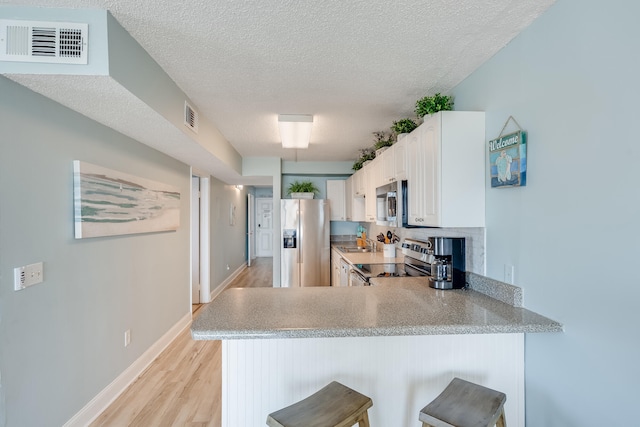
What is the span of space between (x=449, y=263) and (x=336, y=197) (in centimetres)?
359

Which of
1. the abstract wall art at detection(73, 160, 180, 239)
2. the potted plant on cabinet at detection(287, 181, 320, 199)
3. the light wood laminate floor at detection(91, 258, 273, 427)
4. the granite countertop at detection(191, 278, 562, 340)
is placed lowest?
the light wood laminate floor at detection(91, 258, 273, 427)

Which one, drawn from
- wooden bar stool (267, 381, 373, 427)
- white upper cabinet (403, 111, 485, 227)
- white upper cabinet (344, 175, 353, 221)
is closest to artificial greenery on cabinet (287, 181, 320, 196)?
white upper cabinet (344, 175, 353, 221)

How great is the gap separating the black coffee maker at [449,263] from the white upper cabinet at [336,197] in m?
3.42

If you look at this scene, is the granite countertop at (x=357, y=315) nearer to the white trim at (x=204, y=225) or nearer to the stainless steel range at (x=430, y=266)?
the stainless steel range at (x=430, y=266)

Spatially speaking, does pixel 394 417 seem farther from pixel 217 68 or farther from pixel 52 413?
pixel 217 68

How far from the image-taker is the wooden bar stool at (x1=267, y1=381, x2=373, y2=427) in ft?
3.79

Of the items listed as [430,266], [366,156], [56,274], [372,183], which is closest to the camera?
[56,274]

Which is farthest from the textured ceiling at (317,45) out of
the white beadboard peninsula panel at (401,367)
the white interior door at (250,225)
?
the white interior door at (250,225)

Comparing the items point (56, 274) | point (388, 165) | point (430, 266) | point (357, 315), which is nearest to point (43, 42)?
point (56, 274)

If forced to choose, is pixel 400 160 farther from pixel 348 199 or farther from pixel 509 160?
pixel 348 199

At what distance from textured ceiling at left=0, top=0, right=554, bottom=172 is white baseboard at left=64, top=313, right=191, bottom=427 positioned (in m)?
2.41

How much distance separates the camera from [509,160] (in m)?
1.72

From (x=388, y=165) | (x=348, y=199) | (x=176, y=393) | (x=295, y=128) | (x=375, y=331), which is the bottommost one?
(x=176, y=393)

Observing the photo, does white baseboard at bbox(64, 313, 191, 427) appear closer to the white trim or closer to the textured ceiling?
the white trim
